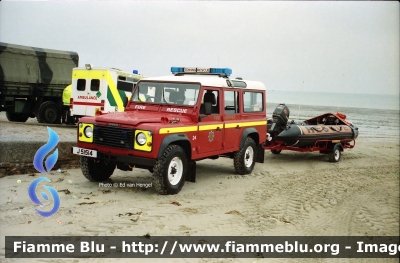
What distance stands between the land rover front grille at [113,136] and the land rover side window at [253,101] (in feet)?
10.6

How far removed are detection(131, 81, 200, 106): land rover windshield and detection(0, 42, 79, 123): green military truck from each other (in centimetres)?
787

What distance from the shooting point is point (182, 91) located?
722 centimetres

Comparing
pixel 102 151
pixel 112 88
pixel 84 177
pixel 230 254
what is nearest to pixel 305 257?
pixel 230 254

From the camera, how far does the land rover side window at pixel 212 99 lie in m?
7.13

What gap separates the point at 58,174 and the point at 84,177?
1.73 ft

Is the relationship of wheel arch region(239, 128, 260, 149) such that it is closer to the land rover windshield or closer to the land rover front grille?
the land rover windshield

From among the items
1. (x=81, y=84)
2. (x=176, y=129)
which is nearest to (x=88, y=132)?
(x=176, y=129)

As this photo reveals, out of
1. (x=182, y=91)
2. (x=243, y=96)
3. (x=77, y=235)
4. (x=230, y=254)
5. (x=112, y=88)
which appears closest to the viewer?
(x=230, y=254)

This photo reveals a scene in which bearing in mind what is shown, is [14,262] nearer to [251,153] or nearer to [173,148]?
[173,148]

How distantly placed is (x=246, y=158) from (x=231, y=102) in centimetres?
143

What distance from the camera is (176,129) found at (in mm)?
6363

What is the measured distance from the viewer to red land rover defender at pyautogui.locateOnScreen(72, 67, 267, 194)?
20.1 feet

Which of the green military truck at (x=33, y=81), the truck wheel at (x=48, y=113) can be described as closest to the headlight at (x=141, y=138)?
the green military truck at (x=33, y=81)

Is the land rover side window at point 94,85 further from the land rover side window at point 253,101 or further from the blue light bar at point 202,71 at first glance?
the land rover side window at point 253,101
